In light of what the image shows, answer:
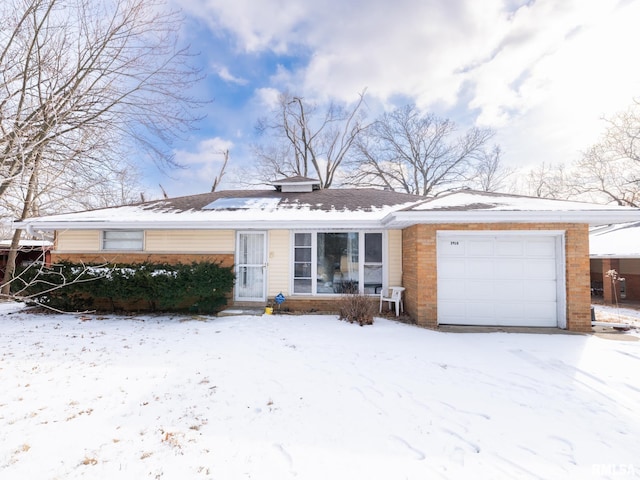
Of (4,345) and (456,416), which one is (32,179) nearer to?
(4,345)

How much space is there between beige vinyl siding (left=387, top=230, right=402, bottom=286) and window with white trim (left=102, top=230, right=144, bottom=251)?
7.69 metres

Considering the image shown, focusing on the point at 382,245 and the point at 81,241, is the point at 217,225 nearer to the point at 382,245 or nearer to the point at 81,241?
the point at 81,241

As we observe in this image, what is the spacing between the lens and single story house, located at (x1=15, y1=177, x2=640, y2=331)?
662 centimetres

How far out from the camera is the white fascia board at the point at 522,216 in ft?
20.2

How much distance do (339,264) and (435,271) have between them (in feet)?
9.18

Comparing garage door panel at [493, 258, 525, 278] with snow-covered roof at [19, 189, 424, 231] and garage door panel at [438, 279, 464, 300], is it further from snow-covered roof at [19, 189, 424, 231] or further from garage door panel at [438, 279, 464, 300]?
snow-covered roof at [19, 189, 424, 231]

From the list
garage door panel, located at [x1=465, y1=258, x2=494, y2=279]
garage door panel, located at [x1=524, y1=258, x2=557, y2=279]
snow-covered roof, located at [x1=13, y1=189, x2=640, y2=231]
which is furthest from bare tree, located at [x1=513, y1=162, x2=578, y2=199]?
garage door panel, located at [x1=465, y1=258, x2=494, y2=279]

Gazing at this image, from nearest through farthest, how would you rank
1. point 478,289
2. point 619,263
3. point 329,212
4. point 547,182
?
1. point 478,289
2. point 329,212
3. point 619,263
4. point 547,182

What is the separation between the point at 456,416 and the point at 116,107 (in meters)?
7.81

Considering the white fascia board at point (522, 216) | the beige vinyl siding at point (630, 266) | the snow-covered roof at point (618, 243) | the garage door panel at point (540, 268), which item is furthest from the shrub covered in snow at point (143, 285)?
the beige vinyl siding at point (630, 266)

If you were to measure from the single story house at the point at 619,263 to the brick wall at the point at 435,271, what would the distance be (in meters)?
7.56

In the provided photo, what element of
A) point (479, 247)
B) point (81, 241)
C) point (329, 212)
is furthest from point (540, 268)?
point (81, 241)

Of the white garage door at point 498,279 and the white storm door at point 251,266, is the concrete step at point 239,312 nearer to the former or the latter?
the white storm door at point 251,266

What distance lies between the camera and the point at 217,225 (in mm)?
8273
